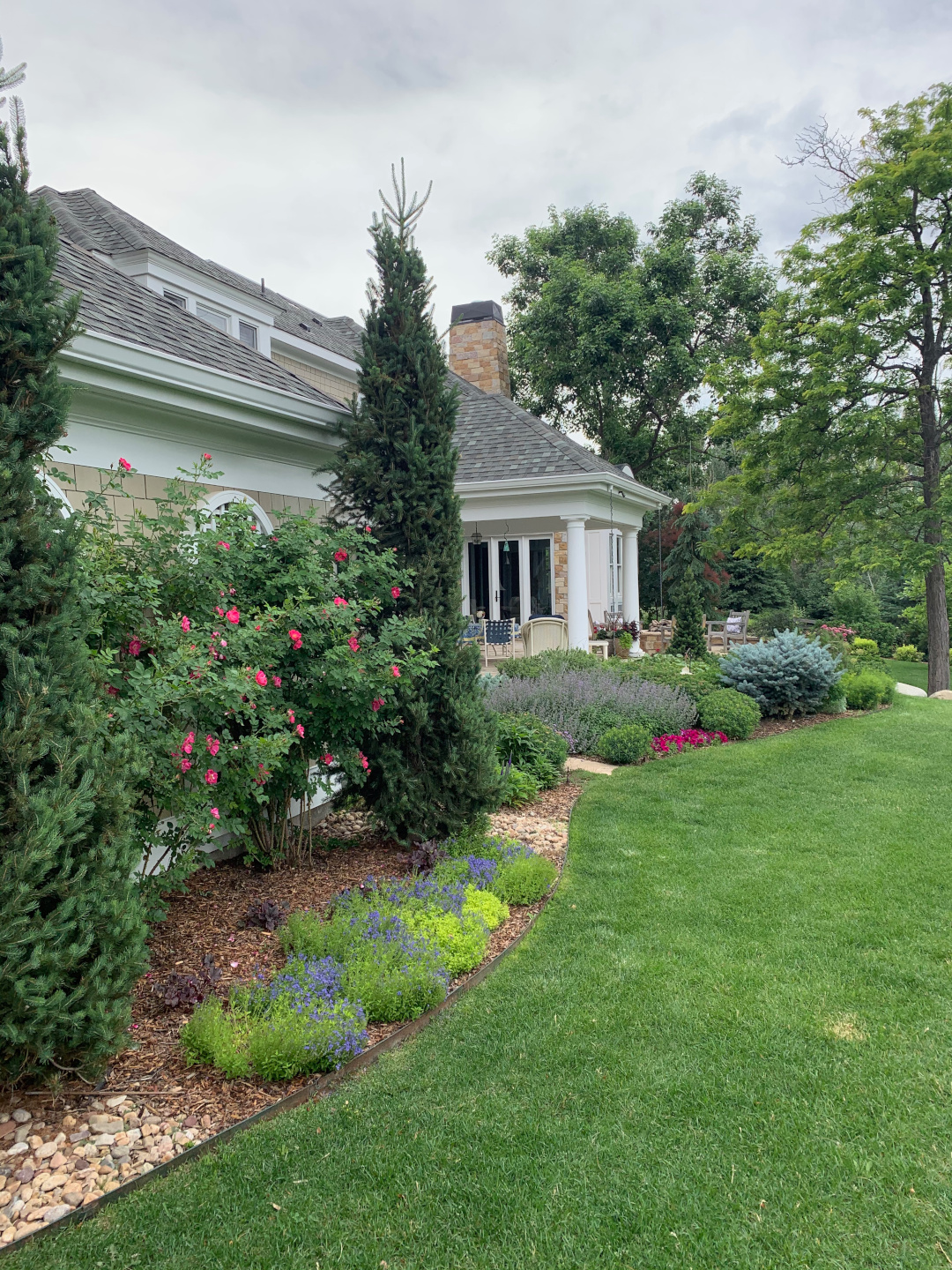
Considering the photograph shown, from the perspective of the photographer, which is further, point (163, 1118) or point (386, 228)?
point (386, 228)

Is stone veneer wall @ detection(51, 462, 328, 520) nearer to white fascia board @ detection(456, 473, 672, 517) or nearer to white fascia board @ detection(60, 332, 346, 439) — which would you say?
white fascia board @ detection(60, 332, 346, 439)

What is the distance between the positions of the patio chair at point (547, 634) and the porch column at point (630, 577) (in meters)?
4.52

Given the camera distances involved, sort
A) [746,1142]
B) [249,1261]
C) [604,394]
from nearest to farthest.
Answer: [249,1261] < [746,1142] < [604,394]

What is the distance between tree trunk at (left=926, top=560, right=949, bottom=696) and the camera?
14750mm

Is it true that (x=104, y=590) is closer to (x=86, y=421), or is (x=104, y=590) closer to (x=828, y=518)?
(x=86, y=421)

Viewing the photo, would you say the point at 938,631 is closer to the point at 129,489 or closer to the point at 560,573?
the point at 560,573

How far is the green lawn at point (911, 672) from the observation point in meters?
18.5

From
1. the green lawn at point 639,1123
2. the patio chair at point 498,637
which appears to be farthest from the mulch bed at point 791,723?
the green lawn at point 639,1123

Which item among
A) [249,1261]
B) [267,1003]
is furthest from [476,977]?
[249,1261]

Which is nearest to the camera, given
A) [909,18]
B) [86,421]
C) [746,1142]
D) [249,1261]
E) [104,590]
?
[249,1261]

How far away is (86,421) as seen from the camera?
4.60 metres

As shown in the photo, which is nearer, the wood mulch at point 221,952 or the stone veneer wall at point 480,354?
the wood mulch at point 221,952

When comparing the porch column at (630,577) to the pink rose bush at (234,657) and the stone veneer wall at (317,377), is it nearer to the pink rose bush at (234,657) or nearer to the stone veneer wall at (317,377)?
the stone veneer wall at (317,377)

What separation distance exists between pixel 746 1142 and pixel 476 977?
150 centimetres
